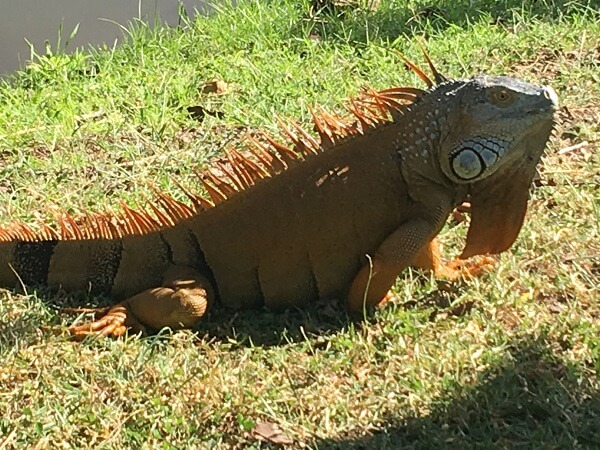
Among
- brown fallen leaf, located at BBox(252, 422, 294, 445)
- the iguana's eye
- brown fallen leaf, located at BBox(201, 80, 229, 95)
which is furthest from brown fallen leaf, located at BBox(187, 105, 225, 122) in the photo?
brown fallen leaf, located at BBox(252, 422, 294, 445)

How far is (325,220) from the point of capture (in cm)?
418

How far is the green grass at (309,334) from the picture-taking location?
3494 mm

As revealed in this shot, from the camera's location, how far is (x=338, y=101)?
6227 millimetres

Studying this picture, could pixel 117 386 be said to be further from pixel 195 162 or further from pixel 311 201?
pixel 195 162

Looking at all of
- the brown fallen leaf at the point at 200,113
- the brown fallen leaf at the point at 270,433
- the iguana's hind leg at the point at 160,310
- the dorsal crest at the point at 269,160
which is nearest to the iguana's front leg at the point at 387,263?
the dorsal crest at the point at 269,160

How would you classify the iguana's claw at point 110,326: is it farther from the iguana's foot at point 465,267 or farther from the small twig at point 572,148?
the small twig at point 572,148

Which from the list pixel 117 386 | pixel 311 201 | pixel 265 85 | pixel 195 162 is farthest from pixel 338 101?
pixel 117 386

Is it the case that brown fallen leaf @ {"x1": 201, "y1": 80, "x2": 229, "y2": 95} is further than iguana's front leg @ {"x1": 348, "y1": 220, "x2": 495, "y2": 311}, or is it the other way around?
brown fallen leaf @ {"x1": 201, "y1": 80, "x2": 229, "y2": 95}

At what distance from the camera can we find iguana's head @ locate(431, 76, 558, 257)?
3.94 m

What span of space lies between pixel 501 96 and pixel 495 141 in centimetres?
18

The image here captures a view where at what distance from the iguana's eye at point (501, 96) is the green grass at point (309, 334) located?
0.83 meters

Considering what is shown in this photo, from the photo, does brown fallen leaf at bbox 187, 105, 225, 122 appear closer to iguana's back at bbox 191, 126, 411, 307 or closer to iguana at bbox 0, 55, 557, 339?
iguana at bbox 0, 55, 557, 339

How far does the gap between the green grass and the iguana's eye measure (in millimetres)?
832

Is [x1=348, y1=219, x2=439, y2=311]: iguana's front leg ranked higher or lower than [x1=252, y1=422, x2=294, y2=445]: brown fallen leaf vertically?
higher
